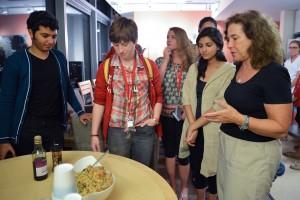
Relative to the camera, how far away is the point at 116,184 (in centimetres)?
115

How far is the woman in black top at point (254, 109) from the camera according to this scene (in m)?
1.22

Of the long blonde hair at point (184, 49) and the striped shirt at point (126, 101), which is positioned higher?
the long blonde hair at point (184, 49)

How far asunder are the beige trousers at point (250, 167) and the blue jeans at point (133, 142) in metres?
0.56

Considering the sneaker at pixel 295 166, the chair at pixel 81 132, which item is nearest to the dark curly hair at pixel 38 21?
the chair at pixel 81 132

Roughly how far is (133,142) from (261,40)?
3.21 ft

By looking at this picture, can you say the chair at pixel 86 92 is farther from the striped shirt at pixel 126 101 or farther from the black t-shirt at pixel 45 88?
the striped shirt at pixel 126 101

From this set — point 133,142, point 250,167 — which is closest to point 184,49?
point 133,142

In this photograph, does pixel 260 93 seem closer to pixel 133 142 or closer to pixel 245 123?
pixel 245 123

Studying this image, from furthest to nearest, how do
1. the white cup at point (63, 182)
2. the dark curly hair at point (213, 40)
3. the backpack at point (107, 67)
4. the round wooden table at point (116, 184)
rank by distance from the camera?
1. the dark curly hair at point (213, 40)
2. the backpack at point (107, 67)
3. the round wooden table at point (116, 184)
4. the white cup at point (63, 182)

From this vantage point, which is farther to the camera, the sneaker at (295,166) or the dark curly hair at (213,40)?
the sneaker at (295,166)

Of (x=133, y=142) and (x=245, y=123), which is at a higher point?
(x=245, y=123)

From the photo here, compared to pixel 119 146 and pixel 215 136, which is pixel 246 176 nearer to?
pixel 215 136

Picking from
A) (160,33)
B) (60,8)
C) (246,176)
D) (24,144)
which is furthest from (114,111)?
(160,33)

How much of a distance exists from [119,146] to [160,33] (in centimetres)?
811
